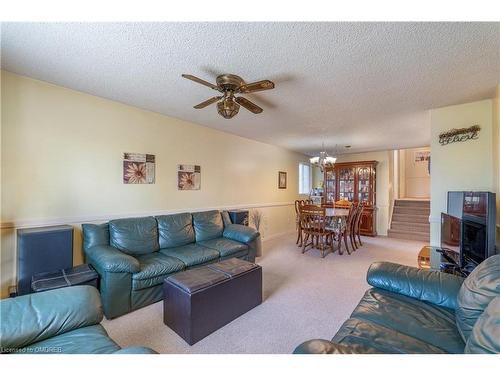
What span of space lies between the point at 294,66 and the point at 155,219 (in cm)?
257

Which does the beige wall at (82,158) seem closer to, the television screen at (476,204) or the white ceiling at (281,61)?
the white ceiling at (281,61)

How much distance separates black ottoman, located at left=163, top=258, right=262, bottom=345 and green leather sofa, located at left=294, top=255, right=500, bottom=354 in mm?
1065

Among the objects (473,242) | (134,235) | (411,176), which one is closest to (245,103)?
(134,235)

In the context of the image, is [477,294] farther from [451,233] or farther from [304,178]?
[304,178]

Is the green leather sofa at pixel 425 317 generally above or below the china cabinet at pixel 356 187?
below

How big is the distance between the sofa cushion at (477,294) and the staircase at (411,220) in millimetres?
5177

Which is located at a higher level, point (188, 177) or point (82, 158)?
point (82, 158)

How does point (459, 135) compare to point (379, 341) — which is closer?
point (379, 341)

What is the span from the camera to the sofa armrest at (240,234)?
133 inches

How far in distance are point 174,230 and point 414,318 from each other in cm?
275

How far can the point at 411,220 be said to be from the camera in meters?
6.25

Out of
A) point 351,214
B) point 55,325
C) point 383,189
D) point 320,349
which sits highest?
point 383,189

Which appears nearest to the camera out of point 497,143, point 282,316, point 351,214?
point 282,316

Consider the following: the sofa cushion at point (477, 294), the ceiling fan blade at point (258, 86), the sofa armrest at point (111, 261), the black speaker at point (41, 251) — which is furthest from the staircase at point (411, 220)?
the black speaker at point (41, 251)
